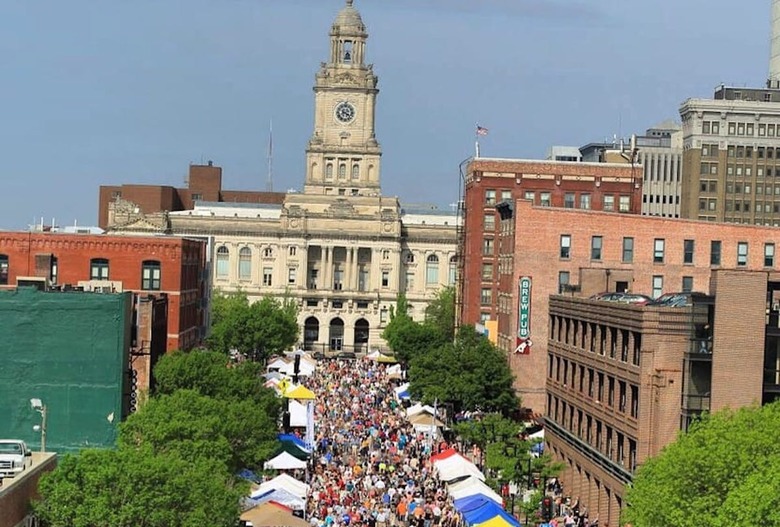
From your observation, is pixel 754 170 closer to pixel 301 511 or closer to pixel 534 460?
pixel 534 460

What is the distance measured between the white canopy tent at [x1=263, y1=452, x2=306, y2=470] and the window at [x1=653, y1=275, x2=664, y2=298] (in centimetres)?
2983

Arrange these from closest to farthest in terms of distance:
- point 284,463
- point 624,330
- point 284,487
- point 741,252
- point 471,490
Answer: point 284,487 < point 471,490 < point 624,330 < point 284,463 < point 741,252

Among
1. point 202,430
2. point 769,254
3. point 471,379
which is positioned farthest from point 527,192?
point 202,430

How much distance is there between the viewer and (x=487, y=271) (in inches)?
5281

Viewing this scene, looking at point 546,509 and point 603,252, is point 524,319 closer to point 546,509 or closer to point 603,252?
point 603,252

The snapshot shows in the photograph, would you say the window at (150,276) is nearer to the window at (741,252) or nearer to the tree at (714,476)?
the window at (741,252)

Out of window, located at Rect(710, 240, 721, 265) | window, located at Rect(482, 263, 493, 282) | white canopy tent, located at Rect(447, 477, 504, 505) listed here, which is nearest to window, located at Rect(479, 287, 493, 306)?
window, located at Rect(482, 263, 493, 282)

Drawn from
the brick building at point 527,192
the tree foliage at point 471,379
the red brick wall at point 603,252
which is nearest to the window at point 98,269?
the tree foliage at point 471,379

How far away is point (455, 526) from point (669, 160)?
12926 centimetres

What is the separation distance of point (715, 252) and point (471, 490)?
35242 mm

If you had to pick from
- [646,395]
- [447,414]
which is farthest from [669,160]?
[646,395]

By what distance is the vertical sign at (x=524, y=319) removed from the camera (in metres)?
101

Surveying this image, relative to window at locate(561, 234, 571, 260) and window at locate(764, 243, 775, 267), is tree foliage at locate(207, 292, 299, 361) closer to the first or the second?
window at locate(561, 234, 571, 260)

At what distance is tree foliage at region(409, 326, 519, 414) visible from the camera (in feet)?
318
